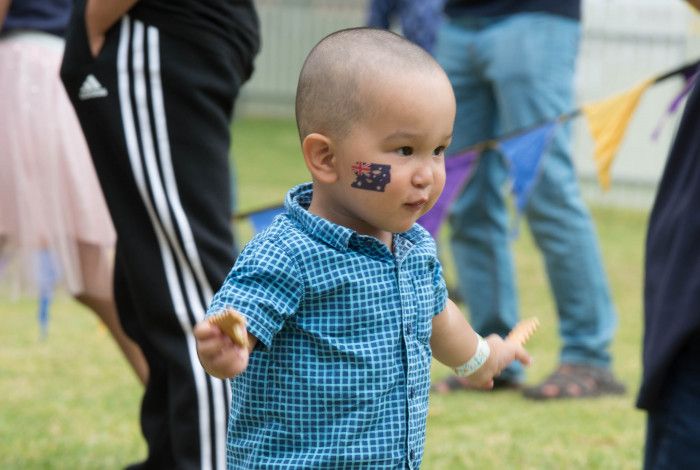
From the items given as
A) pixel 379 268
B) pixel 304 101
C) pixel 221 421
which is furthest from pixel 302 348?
pixel 221 421

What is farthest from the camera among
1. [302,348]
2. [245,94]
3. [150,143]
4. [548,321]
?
[245,94]

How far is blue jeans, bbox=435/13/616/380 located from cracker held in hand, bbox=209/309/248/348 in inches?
111

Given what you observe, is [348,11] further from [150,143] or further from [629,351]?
[150,143]

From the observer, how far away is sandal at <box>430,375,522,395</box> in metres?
4.76

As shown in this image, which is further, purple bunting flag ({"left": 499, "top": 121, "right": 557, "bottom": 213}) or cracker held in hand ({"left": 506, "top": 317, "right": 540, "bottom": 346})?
purple bunting flag ({"left": 499, "top": 121, "right": 557, "bottom": 213})

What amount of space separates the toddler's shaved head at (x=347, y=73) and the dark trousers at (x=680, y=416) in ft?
2.74

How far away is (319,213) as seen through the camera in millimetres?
2186

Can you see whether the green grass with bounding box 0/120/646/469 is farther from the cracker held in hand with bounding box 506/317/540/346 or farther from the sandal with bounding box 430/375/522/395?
the cracker held in hand with bounding box 506/317/540/346

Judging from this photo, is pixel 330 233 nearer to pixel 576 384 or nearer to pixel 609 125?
pixel 609 125

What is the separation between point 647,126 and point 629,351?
17.3ft

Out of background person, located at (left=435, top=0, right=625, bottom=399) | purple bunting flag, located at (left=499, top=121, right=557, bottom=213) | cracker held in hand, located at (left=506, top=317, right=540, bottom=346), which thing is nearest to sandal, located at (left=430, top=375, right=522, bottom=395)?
background person, located at (left=435, top=0, right=625, bottom=399)

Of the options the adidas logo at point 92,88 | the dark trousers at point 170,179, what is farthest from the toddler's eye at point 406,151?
the adidas logo at point 92,88

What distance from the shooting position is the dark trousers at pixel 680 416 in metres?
2.48

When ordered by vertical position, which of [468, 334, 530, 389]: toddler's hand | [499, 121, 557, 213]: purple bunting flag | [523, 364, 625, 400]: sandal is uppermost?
[468, 334, 530, 389]: toddler's hand
